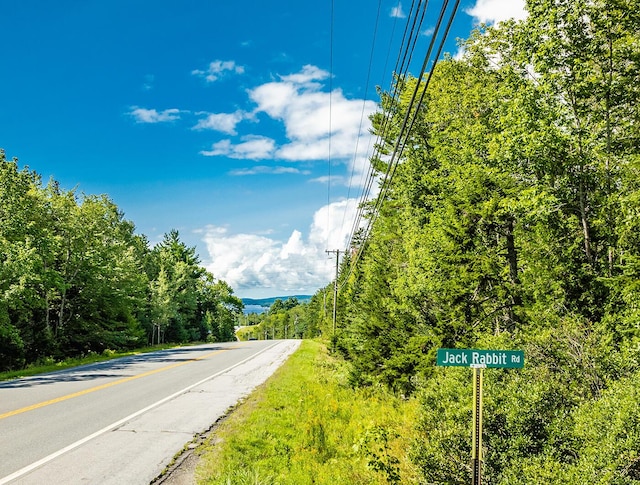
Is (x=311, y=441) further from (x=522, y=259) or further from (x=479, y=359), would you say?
(x=522, y=259)

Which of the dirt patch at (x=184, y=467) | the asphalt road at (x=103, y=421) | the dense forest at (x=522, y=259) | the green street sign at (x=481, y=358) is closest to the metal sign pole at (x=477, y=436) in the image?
the green street sign at (x=481, y=358)

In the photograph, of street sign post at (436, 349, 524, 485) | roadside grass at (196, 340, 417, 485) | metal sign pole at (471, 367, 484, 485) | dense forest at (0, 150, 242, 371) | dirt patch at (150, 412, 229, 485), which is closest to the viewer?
metal sign pole at (471, 367, 484, 485)

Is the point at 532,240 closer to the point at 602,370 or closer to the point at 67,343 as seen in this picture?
the point at 602,370

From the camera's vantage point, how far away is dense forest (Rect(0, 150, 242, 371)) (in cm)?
2200

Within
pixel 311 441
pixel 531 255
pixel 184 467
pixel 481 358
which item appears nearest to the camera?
pixel 481 358

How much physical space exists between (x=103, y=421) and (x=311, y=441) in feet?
14.8

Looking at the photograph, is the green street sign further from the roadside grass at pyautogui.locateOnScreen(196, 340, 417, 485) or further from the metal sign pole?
the roadside grass at pyautogui.locateOnScreen(196, 340, 417, 485)

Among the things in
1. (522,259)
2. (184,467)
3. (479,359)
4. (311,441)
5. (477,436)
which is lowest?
(311,441)

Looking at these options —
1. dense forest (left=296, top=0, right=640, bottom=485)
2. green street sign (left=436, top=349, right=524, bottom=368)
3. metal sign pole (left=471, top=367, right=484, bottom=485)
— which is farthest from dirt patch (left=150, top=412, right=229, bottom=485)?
green street sign (left=436, top=349, right=524, bottom=368)

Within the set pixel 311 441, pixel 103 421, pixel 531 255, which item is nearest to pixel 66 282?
pixel 103 421

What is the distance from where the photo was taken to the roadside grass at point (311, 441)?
6625mm

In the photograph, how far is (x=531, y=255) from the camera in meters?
12.1

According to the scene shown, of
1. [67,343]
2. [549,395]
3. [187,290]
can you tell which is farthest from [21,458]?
[187,290]

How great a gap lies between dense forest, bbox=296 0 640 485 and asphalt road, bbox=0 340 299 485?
14.5 ft
